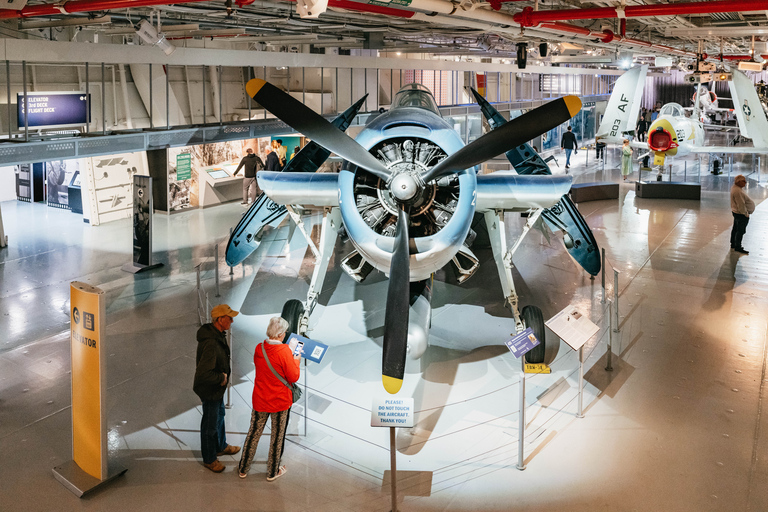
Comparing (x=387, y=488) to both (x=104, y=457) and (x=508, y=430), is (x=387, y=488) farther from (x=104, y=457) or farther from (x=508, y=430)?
(x=104, y=457)

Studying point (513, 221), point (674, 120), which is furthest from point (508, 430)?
point (674, 120)

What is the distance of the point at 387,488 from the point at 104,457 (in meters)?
2.29

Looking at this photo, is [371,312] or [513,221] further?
[513,221]

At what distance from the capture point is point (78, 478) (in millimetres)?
5238

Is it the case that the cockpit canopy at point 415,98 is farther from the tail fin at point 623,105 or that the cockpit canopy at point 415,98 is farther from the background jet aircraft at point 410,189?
the tail fin at point 623,105

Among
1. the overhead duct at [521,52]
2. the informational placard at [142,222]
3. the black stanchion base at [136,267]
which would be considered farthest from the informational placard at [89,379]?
the overhead duct at [521,52]

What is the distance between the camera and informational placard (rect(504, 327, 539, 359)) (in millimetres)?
5801

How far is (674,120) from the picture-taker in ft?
64.8

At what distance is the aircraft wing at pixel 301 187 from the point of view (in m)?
7.40

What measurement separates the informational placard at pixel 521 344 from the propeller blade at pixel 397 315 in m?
0.95

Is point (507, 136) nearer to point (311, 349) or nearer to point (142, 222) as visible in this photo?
point (311, 349)

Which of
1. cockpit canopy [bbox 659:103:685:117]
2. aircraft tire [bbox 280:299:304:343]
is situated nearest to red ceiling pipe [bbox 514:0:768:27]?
aircraft tire [bbox 280:299:304:343]

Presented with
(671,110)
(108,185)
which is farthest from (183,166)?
(671,110)

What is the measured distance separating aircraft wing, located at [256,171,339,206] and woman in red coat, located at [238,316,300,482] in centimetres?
253
